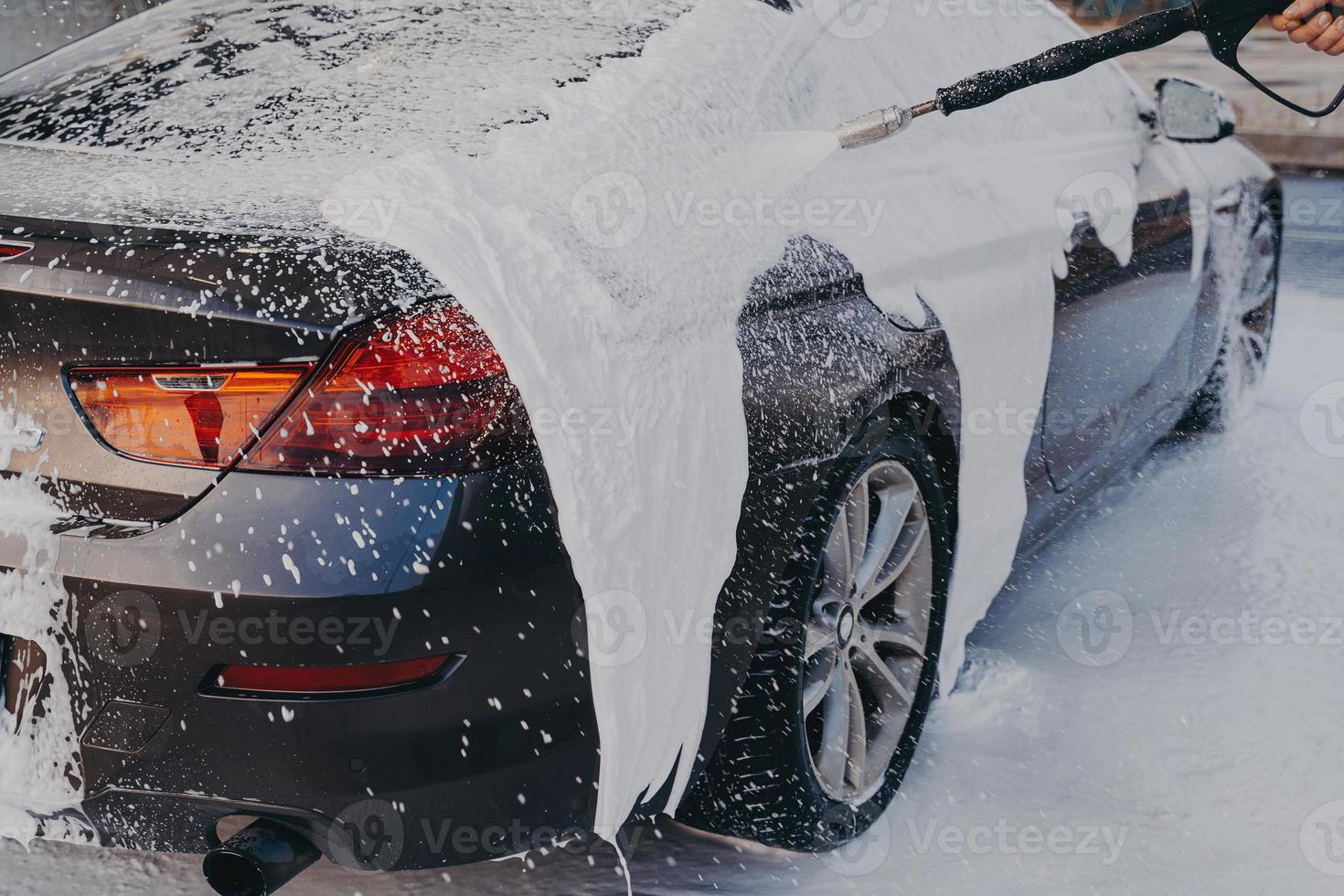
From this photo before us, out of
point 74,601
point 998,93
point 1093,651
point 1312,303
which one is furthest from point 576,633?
point 1312,303

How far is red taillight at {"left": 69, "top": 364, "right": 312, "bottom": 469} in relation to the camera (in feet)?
A: 5.00

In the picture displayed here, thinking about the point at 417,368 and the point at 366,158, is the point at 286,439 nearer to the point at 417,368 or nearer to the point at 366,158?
the point at 417,368

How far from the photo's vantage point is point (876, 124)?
7.13ft

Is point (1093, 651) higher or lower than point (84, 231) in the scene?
lower

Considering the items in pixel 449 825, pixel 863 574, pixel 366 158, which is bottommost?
pixel 863 574

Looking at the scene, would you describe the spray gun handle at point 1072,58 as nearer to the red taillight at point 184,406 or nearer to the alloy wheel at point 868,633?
the alloy wheel at point 868,633

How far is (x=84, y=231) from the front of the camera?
1618mm

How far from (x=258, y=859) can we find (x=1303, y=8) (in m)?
2.13

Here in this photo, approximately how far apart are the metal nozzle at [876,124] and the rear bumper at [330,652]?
0.98 meters

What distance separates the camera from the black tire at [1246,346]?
14.6ft

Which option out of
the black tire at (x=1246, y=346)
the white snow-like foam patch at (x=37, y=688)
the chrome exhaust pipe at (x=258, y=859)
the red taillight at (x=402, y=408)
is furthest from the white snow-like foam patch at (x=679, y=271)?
the black tire at (x=1246, y=346)

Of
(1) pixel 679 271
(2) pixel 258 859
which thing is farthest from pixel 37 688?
(1) pixel 679 271

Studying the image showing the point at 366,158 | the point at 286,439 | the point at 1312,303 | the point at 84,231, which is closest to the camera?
the point at 286,439

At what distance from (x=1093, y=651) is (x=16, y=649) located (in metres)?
2.42
